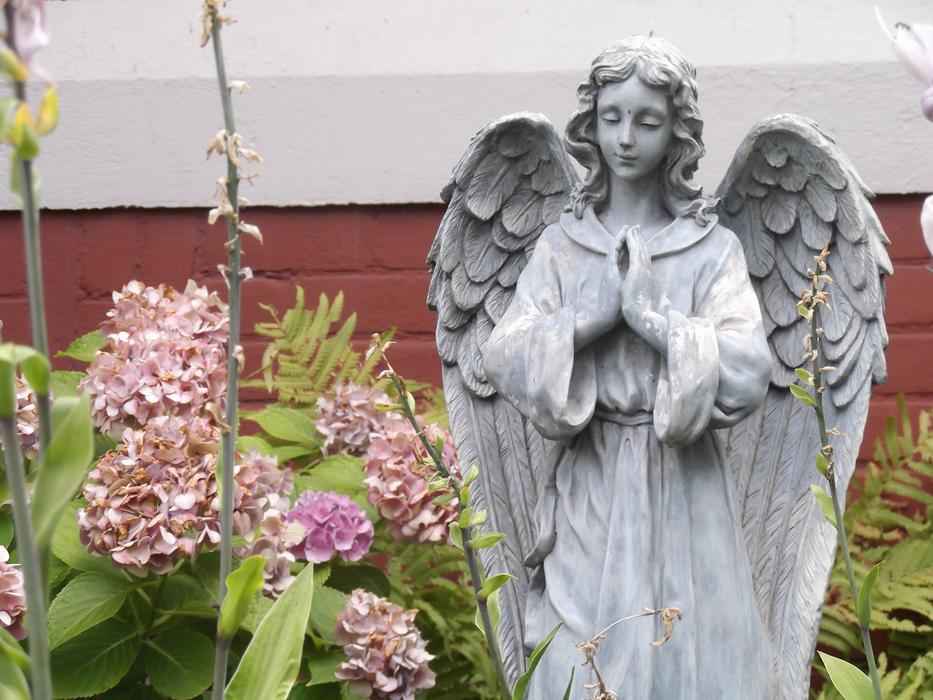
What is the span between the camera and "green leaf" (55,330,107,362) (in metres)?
2.60

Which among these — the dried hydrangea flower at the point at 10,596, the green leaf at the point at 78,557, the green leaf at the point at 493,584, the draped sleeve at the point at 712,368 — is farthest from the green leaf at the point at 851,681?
the green leaf at the point at 78,557

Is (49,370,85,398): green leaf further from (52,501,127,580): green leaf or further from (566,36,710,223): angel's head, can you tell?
(566,36,710,223): angel's head

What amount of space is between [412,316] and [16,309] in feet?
3.08

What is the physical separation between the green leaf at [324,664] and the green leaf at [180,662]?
17cm

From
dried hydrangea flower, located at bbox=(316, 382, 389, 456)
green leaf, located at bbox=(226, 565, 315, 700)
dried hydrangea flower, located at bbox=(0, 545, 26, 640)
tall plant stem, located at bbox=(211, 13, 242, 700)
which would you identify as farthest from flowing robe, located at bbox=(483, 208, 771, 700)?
tall plant stem, located at bbox=(211, 13, 242, 700)

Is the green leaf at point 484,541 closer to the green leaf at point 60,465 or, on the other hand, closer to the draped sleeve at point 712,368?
the green leaf at point 60,465

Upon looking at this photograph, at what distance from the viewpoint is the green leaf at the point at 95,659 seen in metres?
2.14

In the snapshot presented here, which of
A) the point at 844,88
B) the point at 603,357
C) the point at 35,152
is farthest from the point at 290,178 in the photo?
the point at 35,152

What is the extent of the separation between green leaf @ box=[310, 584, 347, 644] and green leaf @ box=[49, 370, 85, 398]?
549 mm

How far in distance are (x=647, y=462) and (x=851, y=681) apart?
84cm

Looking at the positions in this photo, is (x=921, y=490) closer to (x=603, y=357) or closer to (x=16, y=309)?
(x=603, y=357)

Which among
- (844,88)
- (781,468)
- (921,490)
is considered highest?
(844,88)

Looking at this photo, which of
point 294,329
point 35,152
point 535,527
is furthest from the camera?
point 294,329

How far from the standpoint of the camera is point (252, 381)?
10.1 feet
